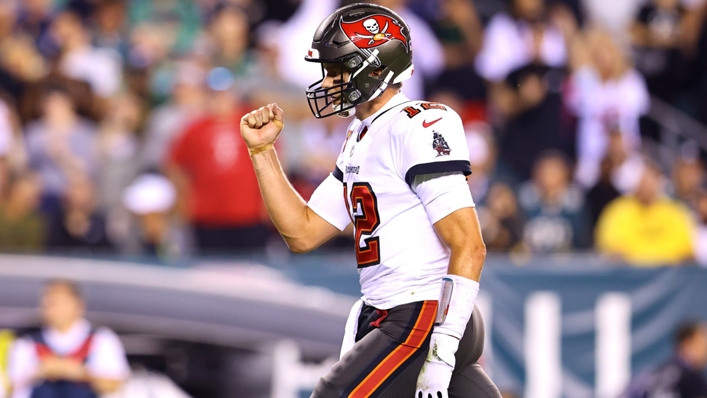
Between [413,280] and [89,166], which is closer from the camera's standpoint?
[413,280]

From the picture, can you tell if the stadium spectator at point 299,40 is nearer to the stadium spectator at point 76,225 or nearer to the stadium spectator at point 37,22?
the stadium spectator at point 37,22

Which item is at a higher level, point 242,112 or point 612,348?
point 242,112

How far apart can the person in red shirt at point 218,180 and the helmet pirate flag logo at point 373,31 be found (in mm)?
5367

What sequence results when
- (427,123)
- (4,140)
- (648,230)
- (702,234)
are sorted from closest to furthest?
1. (427,123)
2. (4,140)
3. (648,230)
4. (702,234)

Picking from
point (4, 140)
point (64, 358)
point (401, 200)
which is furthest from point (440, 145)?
point (4, 140)

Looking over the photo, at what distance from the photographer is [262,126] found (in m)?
4.30

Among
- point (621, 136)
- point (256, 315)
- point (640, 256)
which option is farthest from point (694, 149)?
point (256, 315)

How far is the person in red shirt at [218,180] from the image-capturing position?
9.53m

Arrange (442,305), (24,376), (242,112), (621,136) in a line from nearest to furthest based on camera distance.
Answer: (442,305)
(24,376)
(242,112)
(621,136)

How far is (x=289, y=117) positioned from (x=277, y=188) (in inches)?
253

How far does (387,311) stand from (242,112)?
5.85 m

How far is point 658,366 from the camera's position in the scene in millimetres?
9945

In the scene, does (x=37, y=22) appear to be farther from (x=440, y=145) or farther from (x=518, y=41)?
(x=440, y=145)

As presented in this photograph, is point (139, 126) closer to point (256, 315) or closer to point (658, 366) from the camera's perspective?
point (256, 315)
